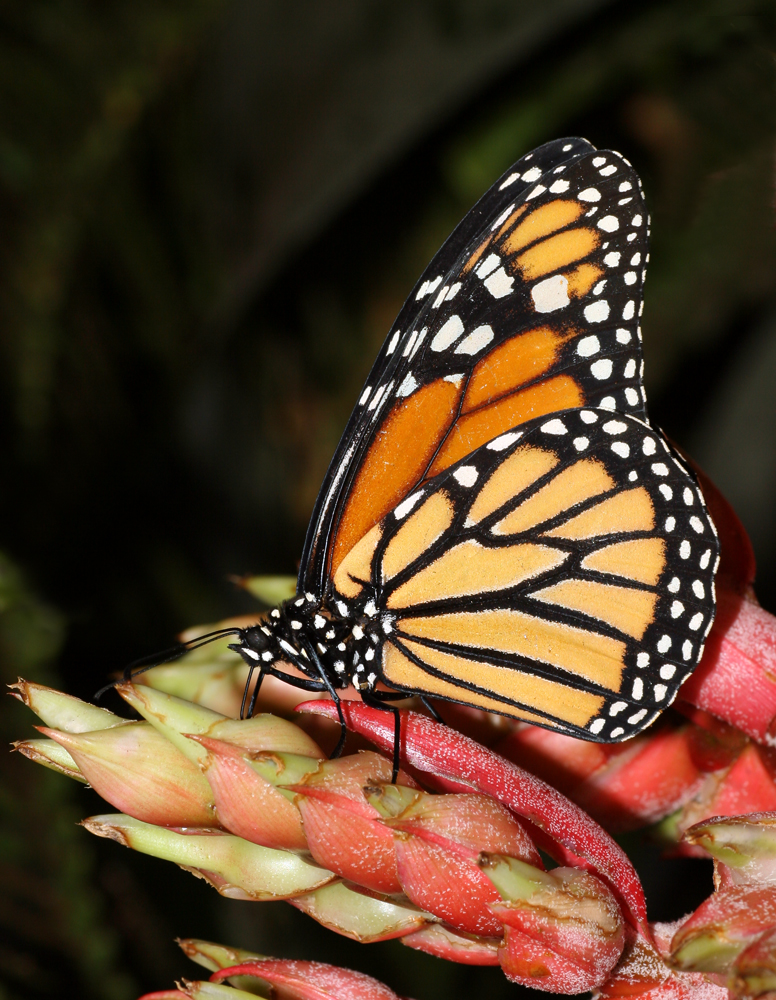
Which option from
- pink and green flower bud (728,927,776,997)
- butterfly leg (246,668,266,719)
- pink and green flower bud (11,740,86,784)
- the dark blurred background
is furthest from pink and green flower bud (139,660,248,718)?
the dark blurred background

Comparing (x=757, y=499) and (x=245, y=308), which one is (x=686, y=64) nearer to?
(x=757, y=499)

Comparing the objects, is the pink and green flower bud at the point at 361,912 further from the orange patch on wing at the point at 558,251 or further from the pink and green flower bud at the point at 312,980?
the orange patch on wing at the point at 558,251

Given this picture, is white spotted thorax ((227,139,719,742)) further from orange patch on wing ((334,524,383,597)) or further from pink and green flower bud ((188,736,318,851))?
pink and green flower bud ((188,736,318,851))

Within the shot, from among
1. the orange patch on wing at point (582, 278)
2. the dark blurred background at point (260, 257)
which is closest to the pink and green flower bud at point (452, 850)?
the orange patch on wing at point (582, 278)

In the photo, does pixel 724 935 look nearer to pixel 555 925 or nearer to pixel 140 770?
pixel 555 925

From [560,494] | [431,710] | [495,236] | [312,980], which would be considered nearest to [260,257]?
[495,236]

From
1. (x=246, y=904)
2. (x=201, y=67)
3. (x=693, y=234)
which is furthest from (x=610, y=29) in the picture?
(x=246, y=904)
